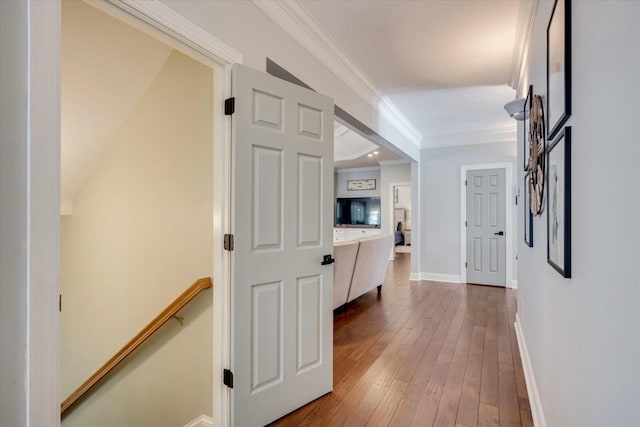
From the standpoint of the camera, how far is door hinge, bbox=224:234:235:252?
171 cm

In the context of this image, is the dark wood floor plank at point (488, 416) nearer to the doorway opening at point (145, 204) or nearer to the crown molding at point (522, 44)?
the doorway opening at point (145, 204)

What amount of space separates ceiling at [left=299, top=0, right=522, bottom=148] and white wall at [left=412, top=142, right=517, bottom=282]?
4.37ft

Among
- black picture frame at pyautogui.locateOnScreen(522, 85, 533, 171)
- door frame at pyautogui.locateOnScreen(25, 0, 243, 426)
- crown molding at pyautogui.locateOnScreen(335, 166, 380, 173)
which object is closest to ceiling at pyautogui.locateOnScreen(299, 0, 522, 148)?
black picture frame at pyautogui.locateOnScreen(522, 85, 533, 171)

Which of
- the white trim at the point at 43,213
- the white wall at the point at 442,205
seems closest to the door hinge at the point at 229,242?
the white trim at the point at 43,213

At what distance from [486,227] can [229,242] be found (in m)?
4.96

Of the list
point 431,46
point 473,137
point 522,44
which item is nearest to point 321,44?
point 431,46

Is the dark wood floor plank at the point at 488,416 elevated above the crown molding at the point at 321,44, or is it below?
below

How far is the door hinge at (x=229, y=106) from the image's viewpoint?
1696mm

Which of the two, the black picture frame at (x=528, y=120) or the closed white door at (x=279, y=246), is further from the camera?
the black picture frame at (x=528, y=120)

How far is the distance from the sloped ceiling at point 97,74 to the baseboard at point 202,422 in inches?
85.7

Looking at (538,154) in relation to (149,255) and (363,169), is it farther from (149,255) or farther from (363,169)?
(363,169)

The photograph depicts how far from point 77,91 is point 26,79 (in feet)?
5.21

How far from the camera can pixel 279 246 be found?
6.29ft

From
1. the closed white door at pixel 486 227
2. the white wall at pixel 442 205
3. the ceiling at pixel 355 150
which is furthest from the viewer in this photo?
the ceiling at pixel 355 150
